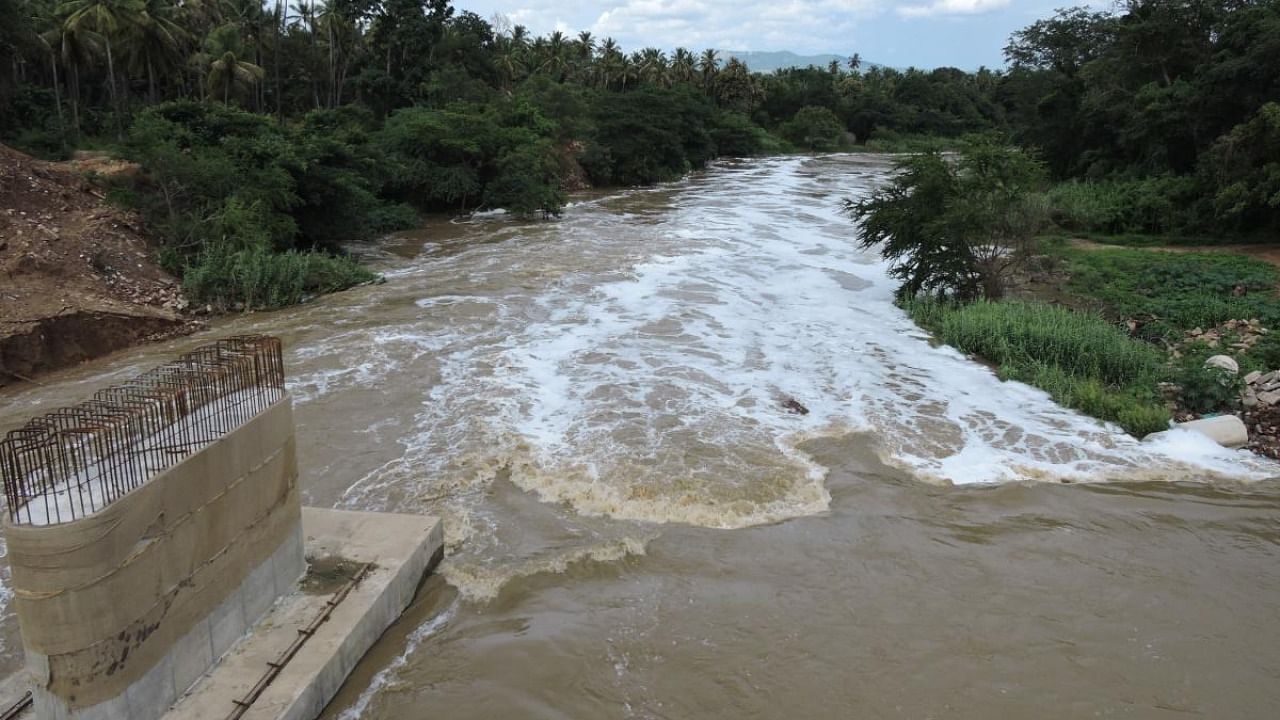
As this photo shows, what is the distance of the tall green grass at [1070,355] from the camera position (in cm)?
1184

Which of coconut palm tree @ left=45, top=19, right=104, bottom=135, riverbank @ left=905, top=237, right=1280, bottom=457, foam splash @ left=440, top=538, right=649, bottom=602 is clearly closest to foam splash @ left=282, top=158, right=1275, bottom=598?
foam splash @ left=440, top=538, right=649, bottom=602

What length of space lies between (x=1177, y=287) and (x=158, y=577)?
20210 millimetres

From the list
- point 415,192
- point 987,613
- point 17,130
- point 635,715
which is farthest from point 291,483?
point 17,130

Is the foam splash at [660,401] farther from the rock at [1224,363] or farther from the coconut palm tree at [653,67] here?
the coconut palm tree at [653,67]

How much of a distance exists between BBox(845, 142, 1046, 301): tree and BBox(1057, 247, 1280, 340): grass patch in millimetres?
2304

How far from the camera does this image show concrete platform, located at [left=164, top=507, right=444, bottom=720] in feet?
17.1

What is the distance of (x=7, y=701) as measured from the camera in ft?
16.9

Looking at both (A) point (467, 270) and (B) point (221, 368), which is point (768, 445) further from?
(A) point (467, 270)

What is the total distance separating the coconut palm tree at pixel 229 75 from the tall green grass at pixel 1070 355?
3104 cm

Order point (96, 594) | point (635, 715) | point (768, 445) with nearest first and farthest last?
point (96, 594)
point (635, 715)
point (768, 445)

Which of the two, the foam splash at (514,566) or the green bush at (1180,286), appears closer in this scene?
the foam splash at (514,566)

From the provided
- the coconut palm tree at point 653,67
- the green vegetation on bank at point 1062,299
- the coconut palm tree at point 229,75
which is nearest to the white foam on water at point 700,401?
the green vegetation on bank at point 1062,299

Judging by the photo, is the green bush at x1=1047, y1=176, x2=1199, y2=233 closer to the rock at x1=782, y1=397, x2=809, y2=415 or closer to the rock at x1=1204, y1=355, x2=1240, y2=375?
the rock at x1=1204, y1=355, x2=1240, y2=375

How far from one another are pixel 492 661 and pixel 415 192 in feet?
96.2
